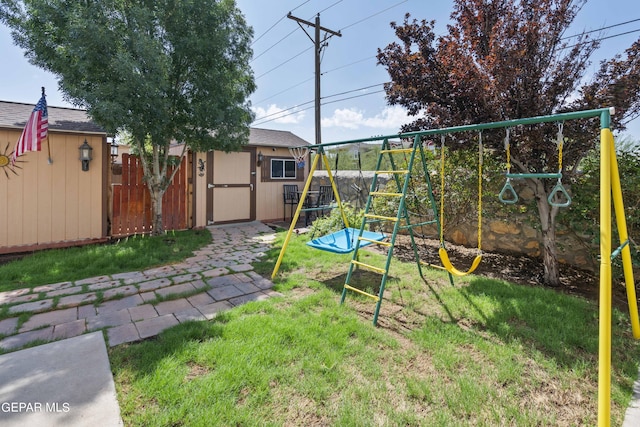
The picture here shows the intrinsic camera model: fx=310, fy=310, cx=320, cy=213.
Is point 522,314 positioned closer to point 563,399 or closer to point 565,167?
point 563,399

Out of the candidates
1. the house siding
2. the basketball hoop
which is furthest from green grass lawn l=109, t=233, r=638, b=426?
the basketball hoop

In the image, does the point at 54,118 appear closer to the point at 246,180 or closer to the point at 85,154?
the point at 85,154

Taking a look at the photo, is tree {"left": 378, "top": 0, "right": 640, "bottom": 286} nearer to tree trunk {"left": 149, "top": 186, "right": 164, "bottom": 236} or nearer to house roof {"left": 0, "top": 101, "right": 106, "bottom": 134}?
tree trunk {"left": 149, "top": 186, "right": 164, "bottom": 236}

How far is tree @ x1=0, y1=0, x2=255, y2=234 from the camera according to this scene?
455 centimetres

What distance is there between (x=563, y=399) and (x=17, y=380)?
3.21m

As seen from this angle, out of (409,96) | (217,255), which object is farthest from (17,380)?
(409,96)

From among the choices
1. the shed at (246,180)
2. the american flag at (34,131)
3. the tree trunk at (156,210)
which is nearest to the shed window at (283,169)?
the shed at (246,180)

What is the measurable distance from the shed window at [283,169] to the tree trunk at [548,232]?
6299 millimetres

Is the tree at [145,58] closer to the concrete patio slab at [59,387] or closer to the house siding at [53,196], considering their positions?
the house siding at [53,196]

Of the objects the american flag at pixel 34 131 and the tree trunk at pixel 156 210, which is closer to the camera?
the american flag at pixel 34 131

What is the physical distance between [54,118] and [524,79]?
7.44 metres

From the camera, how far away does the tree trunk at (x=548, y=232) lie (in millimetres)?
3588

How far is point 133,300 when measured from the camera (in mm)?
3131

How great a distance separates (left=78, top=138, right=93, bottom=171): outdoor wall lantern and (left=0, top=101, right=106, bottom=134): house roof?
259 millimetres
